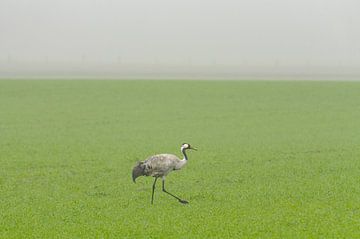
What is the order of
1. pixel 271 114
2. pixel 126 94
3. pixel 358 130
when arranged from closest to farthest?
pixel 358 130
pixel 271 114
pixel 126 94

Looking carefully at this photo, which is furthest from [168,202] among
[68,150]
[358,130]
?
[358,130]

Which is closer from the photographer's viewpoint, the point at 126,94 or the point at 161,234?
the point at 161,234

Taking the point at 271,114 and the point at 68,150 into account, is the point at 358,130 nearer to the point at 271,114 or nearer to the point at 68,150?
the point at 271,114

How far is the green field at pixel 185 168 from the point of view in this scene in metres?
14.2

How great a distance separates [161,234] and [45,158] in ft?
32.0

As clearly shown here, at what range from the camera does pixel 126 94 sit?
45.9 meters

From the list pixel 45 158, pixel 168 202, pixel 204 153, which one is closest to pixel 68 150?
pixel 45 158

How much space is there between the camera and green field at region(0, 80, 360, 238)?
14.2 meters

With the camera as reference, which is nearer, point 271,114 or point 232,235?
point 232,235

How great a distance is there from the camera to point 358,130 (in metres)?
29.3

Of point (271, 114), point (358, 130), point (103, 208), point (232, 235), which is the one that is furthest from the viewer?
point (271, 114)

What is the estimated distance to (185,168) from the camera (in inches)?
805

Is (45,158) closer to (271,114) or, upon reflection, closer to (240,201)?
(240,201)

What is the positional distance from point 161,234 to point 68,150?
36.9 feet
